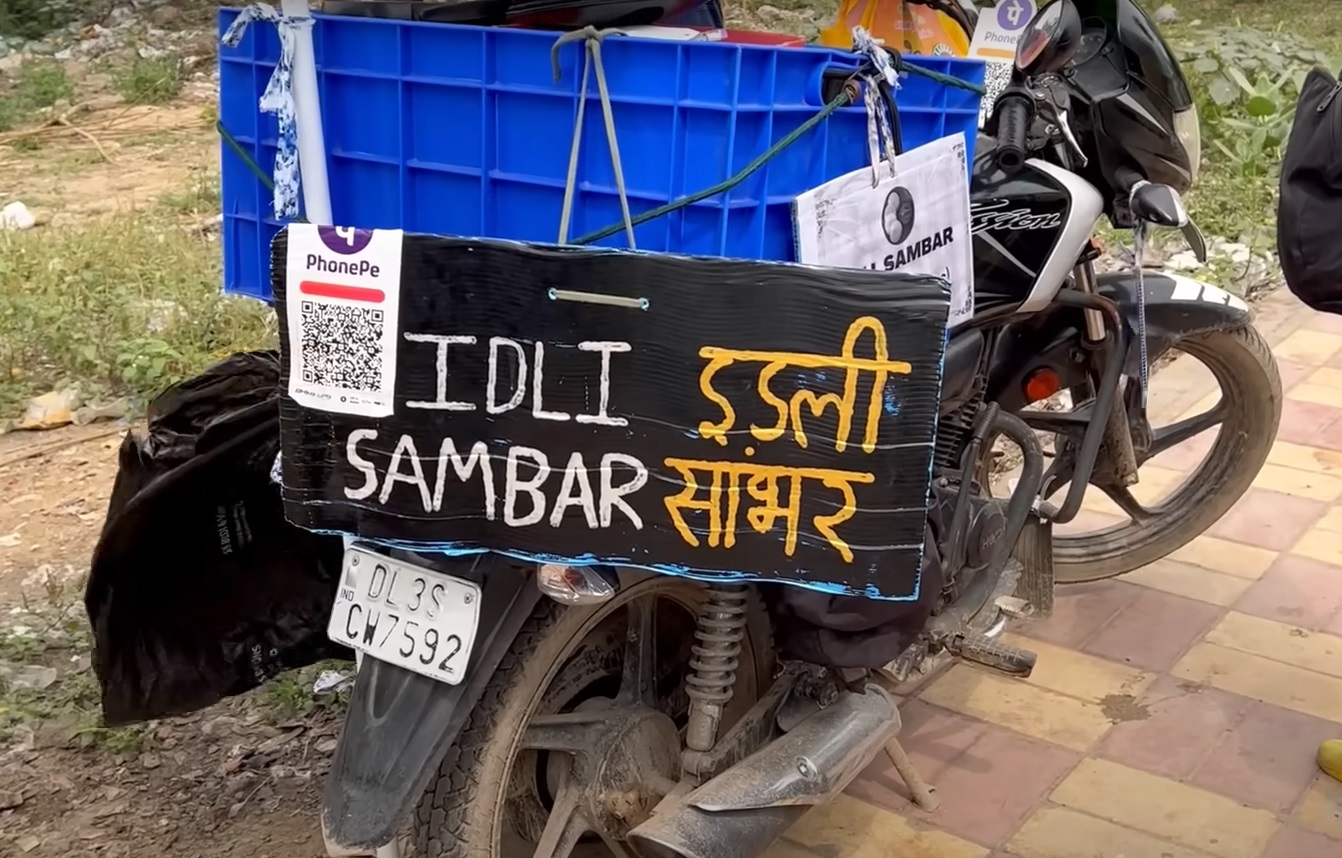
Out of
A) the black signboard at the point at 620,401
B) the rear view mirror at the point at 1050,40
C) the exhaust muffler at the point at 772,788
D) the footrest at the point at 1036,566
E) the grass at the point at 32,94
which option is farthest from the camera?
the grass at the point at 32,94

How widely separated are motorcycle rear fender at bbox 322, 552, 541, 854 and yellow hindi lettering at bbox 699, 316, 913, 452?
1.38 ft

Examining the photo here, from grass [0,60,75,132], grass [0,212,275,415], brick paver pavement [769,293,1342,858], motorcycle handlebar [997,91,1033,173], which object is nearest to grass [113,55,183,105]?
grass [0,60,75,132]

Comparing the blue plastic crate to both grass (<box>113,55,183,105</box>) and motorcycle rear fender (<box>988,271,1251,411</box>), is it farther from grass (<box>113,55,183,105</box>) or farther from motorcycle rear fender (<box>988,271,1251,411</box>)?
grass (<box>113,55,183,105</box>)

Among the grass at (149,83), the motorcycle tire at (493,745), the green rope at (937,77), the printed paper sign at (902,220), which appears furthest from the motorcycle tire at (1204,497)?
the grass at (149,83)

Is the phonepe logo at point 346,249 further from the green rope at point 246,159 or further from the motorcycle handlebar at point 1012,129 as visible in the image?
the motorcycle handlebar at point 1012,129

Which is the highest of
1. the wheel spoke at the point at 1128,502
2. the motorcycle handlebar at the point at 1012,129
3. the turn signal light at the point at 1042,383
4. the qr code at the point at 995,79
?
the qr code at the point at 995,79

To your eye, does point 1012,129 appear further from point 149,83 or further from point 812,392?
point 149,83

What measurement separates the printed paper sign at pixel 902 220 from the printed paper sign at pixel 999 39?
22.9 inches

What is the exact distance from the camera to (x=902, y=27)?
2818mm

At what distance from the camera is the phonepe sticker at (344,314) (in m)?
1.75

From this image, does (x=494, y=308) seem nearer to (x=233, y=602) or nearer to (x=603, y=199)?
(x=603, y=199)

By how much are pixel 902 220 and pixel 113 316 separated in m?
3.77

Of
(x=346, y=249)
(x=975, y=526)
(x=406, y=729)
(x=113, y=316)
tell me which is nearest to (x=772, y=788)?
(x=406, y=729)

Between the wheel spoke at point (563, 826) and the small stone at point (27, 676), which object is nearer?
the wheel spoke at point (563, 826)
